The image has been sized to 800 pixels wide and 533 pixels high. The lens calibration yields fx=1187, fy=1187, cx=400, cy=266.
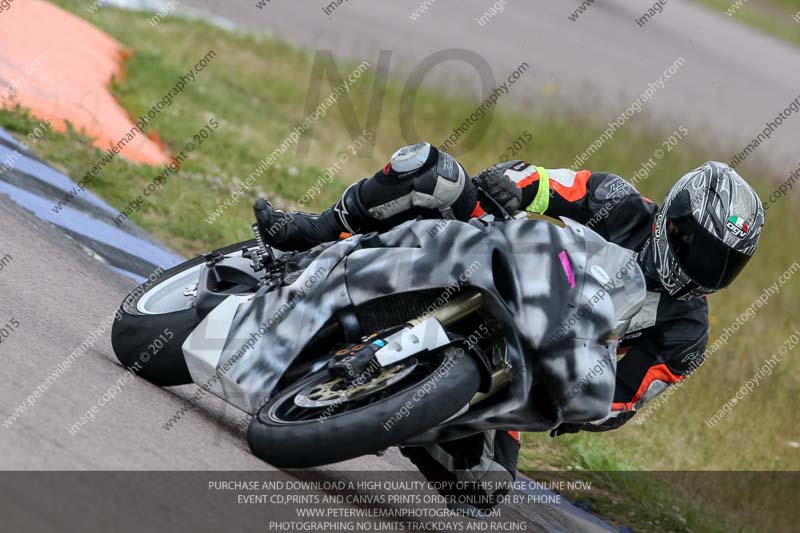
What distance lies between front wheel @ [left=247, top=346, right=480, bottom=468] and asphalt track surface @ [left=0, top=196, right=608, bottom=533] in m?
0.17

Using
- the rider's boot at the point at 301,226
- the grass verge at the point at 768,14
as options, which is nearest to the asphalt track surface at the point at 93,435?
the rider's boot at the point at 301,226

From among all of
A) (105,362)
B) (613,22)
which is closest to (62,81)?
(105,362)

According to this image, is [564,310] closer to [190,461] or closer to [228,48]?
[190,461]

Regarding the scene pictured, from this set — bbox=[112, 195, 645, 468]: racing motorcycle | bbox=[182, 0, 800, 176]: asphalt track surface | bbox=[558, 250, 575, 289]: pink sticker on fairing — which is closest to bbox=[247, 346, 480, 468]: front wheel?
bbox=[112, 195, 645, 468]: racing motorcycle

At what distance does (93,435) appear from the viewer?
395cm

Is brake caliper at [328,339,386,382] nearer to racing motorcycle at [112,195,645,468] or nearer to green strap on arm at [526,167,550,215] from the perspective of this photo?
racing motorcycle at [112,195,645,468]

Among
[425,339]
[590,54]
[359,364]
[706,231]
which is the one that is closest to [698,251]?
[706,231]

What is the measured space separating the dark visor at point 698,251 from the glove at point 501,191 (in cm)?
63

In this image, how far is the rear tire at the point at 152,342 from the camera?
16.6 ft

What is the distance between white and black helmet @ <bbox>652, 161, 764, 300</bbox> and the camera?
4.71m

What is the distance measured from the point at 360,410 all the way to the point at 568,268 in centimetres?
92

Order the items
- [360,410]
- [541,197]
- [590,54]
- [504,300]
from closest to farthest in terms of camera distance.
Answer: [360,410] < [504,300] < [541,197] < [590,54]

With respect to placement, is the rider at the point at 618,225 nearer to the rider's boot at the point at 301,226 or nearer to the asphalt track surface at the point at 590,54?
the rider's boot at the point at 301,226

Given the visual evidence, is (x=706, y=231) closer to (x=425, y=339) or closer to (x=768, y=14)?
→ (x=425, y=339)
